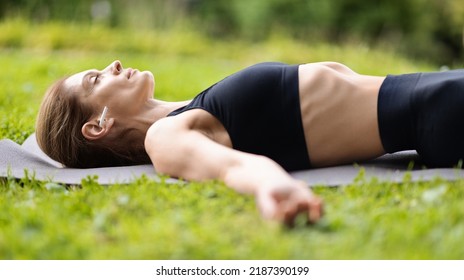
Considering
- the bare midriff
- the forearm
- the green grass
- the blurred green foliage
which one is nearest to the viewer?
the green grass

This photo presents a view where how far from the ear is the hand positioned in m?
1.27

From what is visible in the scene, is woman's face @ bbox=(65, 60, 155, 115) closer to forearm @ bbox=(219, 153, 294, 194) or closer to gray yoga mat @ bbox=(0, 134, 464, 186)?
gray yoga mat @ bbox=(0, 134, 464, 186)

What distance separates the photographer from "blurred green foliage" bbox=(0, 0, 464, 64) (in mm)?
14531

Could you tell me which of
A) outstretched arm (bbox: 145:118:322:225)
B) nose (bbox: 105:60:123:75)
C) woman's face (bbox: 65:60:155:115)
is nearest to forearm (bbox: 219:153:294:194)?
outstretched arm (bbox: 145:118:322:225)

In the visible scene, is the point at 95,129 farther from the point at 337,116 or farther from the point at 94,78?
the point at 337,116

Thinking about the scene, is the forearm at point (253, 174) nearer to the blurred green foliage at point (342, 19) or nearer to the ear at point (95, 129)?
the ear at point (95, 129)

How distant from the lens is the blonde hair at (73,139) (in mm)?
3326

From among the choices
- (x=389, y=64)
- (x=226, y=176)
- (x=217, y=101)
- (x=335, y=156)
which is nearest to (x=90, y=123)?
(x=217, y=101)

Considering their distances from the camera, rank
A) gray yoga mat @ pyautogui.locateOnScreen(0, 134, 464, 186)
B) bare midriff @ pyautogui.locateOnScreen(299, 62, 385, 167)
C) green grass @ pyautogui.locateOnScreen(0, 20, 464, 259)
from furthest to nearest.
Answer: bare midriff @ pyautogui.locateOnScreen(299, 62, 385, 167)
gray yoga mat @ pyautogui.locateOnScreen(0, 134, 464, 186)
green grass @ pyautogui.locateOnScreen(0, 20, 464, 259)

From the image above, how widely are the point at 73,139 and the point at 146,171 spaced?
466 millimetres

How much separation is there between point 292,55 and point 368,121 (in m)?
6.67

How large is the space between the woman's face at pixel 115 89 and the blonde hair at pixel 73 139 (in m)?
0.05
